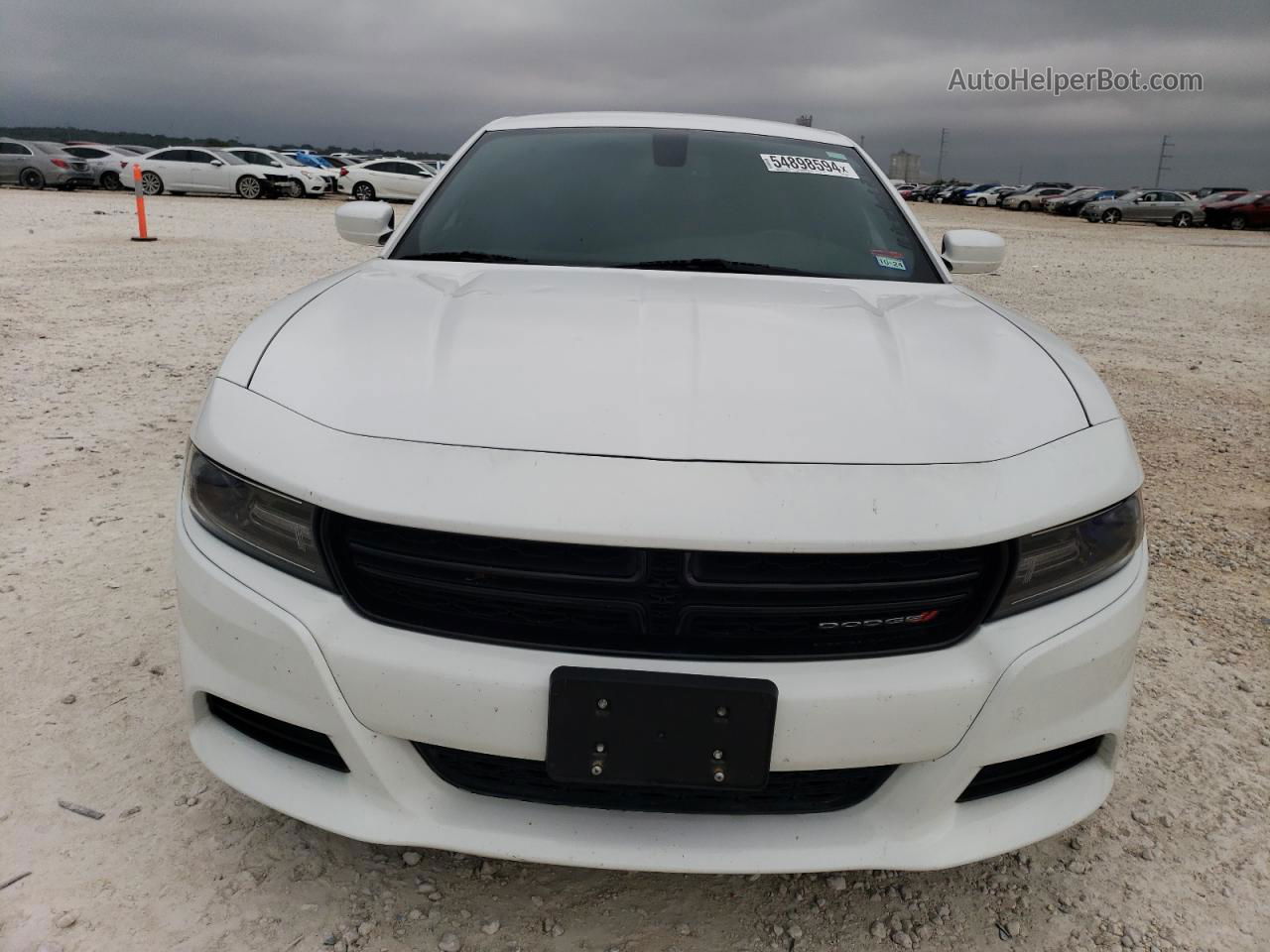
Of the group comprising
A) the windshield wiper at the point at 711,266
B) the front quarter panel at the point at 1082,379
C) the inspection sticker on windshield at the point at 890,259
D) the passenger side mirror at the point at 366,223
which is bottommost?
the front quarter panel at the point at 1082,379

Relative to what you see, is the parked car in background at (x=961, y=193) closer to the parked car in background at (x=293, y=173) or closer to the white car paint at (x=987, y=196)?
the white car paint at (x=987, y=196)

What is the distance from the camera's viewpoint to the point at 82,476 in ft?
12.0

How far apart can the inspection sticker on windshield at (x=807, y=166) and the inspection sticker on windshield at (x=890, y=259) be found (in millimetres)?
398

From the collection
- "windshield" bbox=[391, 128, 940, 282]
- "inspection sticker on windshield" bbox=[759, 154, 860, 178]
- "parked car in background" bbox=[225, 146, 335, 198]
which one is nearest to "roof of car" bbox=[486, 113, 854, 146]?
"windshield" bbox=[391, 128, 940, 282]

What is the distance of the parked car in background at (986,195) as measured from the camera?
52194 millimetres

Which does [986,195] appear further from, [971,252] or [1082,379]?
[1082,379]

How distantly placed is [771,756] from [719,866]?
0.20 m

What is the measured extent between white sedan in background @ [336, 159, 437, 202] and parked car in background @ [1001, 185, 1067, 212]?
3348cm

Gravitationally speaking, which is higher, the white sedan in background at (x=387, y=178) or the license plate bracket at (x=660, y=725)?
the white sedan in background at (x=387, y=178)

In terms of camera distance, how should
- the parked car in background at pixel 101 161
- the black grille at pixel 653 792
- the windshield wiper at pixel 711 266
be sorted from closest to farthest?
the black grille at pixel 653 792 < the windshield wiper at pixel 711 266 < the parked car in background at pixel 101 161

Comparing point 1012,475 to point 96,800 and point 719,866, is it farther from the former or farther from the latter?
point 96,800

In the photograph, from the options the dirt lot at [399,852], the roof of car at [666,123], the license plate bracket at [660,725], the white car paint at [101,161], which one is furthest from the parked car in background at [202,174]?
the license plate bracket at [660,725]

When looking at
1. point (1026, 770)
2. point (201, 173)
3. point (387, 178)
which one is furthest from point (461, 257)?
point (201, 173)

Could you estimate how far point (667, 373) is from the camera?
1.59 m
